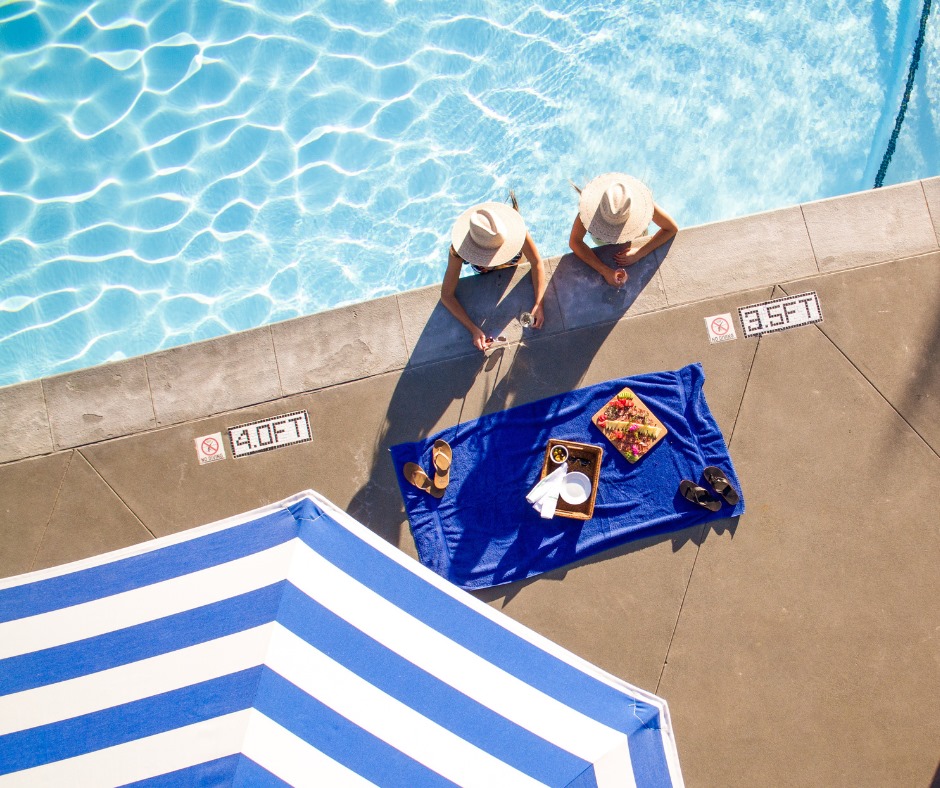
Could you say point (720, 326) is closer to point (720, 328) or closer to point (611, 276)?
point (720, 328)

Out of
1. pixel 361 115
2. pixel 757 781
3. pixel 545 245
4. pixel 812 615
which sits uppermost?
pixel 361 115

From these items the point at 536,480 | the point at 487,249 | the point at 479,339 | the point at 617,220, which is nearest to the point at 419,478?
the point at 536,480

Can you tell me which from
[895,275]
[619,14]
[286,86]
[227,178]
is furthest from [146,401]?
[895,275]

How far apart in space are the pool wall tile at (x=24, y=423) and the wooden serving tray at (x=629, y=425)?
4942 mm

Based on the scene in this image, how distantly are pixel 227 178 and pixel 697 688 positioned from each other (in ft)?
21.4

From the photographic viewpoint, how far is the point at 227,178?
6.53 m

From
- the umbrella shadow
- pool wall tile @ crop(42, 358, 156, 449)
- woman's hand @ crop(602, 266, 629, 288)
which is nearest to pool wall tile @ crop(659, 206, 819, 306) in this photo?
woman's hand @ crop(602, 266, 629, 288)

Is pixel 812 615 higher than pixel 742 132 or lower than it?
lower

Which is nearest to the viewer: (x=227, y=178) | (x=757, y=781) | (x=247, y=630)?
(x=247, y=630)

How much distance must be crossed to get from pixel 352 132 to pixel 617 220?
3039 mm

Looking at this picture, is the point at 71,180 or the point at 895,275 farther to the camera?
the point at 71,180

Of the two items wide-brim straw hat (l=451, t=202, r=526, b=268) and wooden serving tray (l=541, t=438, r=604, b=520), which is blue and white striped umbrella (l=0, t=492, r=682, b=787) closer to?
wooden serving tray (l=541, t=438, r=604, b=520)

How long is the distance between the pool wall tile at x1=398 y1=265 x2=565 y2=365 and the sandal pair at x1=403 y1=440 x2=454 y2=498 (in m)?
0.86

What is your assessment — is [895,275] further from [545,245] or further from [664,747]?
[664,747]
